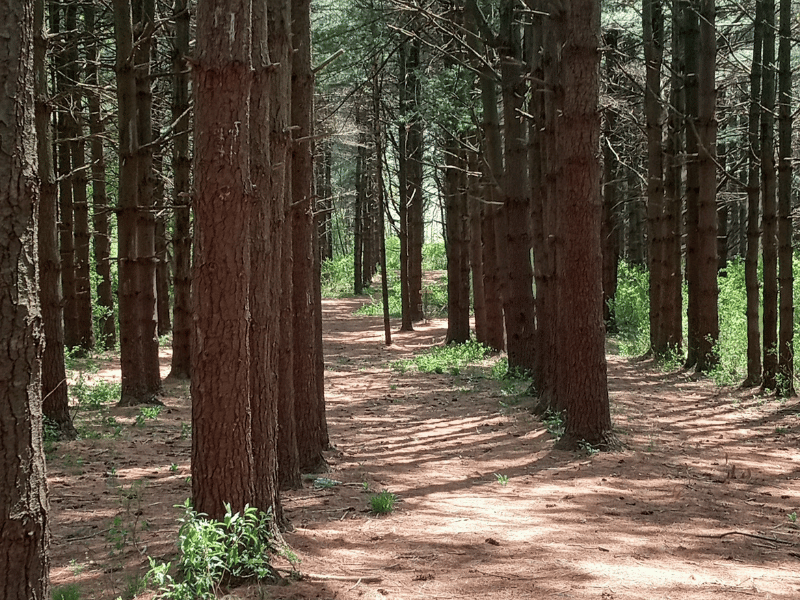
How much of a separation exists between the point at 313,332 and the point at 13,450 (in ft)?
16.0

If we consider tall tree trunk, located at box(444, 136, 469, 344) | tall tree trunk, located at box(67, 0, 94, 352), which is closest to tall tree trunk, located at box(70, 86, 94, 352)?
tall tree trunk, located at box(67, 0, 94, 352)

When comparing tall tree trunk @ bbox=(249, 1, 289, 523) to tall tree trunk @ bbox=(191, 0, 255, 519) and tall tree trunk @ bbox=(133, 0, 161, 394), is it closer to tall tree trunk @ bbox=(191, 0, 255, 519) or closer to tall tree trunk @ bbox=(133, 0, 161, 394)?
tall tree trunk @ bbox=(191, 0, 255, 519)

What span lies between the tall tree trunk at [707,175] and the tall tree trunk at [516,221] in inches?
114

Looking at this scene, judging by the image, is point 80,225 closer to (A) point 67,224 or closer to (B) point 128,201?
(A) point 67,224

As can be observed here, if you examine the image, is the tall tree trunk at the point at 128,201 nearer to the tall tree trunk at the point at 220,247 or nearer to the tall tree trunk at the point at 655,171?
the tall tree trunk at the point at 220,247

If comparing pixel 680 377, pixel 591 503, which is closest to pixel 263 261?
pixel 591 503

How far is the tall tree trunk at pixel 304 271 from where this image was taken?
7527 mm

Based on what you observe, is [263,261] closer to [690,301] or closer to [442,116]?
[690,301]

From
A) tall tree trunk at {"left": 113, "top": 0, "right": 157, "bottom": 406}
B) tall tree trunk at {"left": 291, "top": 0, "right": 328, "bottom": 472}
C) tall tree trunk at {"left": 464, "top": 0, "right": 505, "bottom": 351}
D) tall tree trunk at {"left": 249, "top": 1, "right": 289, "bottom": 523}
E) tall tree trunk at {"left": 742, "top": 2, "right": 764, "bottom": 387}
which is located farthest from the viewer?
tall tree trunk at {"left": 464, "top": 0, "right": 505, "bottom": 351}

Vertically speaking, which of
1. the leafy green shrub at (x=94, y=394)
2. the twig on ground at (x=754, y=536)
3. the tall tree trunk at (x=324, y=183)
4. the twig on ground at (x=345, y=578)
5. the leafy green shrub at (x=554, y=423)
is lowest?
the twig on ground at (x=754, y=536)

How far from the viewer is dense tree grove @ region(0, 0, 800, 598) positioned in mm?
4750

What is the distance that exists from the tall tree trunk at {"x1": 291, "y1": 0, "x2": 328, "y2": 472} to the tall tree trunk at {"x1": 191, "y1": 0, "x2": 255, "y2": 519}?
243 centimetres

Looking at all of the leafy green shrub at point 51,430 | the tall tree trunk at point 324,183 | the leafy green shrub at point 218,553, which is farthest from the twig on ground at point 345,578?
the tall tree trunk at point 324,183

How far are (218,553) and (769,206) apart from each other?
32.7ft
